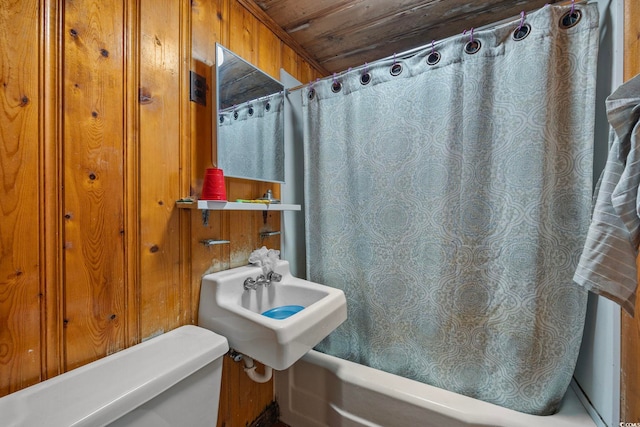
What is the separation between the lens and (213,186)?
0.99 m

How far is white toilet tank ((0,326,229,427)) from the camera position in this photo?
545 mm

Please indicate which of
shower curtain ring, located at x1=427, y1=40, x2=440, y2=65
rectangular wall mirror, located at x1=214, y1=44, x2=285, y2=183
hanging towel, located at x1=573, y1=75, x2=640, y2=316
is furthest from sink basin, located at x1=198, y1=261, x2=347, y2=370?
shower curtain ring, located at x1=427, y1=40, x2=440, y2=65

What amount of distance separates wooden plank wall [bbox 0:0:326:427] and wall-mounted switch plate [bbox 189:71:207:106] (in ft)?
0.08

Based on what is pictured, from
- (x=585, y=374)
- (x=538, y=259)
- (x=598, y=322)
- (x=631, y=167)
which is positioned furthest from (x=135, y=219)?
(x=585, y=374)

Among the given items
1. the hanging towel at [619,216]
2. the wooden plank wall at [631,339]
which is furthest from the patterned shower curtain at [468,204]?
the hanging towel at [619,216]

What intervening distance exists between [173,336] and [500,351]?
1.24 meters

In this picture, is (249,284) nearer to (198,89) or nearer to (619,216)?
(198,89)

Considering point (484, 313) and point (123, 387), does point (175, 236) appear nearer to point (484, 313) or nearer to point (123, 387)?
point (123, 387)

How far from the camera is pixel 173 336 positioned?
892 mm

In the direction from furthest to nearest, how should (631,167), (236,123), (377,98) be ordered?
(377,98) → (236,123) → (631,167)

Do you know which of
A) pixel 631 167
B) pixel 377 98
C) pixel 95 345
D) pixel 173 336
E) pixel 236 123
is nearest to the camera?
pixel 631 167

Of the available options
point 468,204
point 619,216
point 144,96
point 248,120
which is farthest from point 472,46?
point 144,96

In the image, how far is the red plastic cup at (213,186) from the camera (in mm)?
982

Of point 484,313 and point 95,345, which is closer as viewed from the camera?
point 95,345
